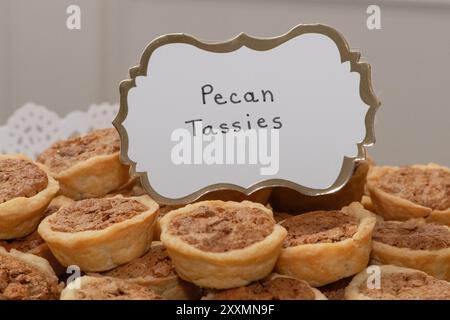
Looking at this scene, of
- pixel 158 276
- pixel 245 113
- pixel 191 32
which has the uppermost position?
pixel 191 32

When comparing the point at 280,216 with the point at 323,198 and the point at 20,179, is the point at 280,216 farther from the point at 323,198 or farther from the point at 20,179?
the point at 20,179

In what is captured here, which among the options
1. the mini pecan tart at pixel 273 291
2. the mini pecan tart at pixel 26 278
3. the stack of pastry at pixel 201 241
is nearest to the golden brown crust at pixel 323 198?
the stack of pastry at pixel 201 241

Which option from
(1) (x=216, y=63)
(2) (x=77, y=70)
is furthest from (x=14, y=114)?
(1) (x=216, y=63)

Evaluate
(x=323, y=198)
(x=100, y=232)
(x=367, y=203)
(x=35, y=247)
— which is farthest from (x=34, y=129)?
(x=367, y=203)

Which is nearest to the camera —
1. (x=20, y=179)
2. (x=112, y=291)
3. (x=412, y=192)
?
(x=112, y=291)

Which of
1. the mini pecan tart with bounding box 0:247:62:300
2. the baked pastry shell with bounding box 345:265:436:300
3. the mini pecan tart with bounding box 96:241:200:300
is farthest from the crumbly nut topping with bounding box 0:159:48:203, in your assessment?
the baked pastry shell with bounding box 345:265:436:300
